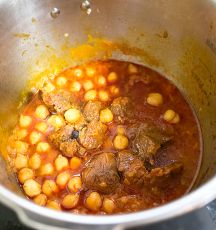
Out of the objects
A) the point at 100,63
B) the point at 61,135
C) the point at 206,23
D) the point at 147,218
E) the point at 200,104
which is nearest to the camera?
the point at 147,218

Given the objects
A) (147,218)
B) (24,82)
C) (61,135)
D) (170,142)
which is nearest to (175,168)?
(170,142)

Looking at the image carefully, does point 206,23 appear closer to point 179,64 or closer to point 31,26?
point 179,64

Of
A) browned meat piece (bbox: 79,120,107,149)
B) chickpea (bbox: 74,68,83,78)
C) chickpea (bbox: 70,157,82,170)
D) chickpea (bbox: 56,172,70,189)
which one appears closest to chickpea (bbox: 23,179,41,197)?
chickpea (bbox: 56,172,70,189)

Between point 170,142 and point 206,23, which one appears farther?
point 170,142

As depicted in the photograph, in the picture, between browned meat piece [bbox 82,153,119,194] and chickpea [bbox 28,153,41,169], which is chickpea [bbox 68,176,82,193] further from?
chickpea [bbox 28,153,41,169]

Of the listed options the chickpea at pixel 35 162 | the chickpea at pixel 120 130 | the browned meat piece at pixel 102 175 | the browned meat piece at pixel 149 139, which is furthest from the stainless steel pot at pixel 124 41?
the chickpea at pixel 120 130

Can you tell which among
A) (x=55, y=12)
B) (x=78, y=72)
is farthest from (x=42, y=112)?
(x=55, y=12)

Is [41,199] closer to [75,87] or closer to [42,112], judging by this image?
[42,112]
